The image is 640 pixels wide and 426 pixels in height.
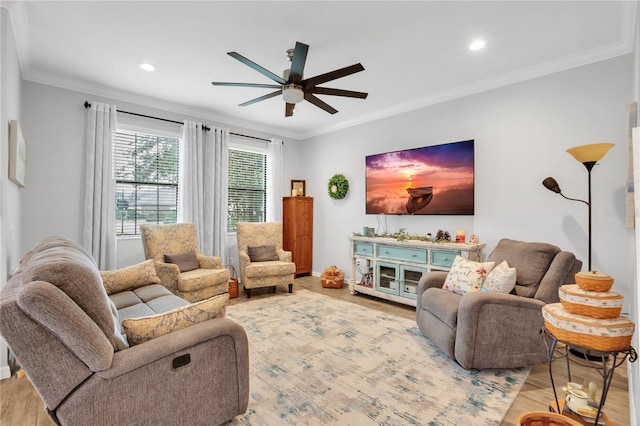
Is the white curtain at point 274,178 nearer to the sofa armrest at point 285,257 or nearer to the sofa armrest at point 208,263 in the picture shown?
the sofa armrest at point 285,257

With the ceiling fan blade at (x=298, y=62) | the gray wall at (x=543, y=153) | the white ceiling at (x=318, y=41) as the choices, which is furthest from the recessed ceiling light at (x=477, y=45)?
the ceiling fan blade at (x=298, y=62)

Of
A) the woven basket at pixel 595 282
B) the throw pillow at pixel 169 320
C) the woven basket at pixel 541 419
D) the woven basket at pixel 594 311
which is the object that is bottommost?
the woven basket at pixel 541 419

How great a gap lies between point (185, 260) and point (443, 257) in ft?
10.6

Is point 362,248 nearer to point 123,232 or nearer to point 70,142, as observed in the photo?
point 123,232

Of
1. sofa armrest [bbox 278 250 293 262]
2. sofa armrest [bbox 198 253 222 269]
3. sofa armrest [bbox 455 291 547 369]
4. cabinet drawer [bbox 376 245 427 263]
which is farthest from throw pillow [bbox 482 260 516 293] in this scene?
sofa armrest [bbox 198 253 222 269]

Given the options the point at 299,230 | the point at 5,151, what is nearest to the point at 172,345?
the point at 5,151

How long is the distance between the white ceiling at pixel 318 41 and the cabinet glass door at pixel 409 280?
7.53 feet

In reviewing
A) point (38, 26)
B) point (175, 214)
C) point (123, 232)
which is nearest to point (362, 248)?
point (175, 214)

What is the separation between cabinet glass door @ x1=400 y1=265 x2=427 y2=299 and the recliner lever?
301 centimetres

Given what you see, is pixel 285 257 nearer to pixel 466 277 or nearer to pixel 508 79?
pixel 466 277

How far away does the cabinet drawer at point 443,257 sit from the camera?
3.58 m

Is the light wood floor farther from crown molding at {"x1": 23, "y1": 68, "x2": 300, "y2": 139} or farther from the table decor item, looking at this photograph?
crown molding at {"x1": 23, "y1": 68, "x2": 300, "y2": 139}

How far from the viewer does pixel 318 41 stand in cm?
281

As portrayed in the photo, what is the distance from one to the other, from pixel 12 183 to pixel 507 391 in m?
4.14
